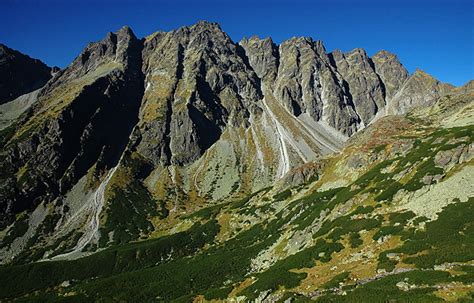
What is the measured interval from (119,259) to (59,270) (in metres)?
20.6

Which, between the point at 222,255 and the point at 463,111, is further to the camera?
A: the point at 463,111

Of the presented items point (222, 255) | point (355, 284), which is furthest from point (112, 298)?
point (355, 284)

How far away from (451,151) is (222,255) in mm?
61019

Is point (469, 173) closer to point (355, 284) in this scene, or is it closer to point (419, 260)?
point (419, 260)

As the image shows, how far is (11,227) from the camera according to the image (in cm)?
19950

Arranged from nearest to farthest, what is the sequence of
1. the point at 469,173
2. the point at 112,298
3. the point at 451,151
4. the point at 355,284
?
1. the point at 355,284
2. the point at 469,173
3. the point at 451,151
4. the point at 112,298

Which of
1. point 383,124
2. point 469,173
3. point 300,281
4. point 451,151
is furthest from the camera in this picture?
point 383,124

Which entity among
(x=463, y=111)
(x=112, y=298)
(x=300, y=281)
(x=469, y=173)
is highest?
(x=463, y=111)

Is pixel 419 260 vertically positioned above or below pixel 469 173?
below

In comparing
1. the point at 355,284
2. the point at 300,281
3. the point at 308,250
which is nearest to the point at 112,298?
the point at 308,250

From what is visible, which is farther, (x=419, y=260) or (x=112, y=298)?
(x=112, y=298)

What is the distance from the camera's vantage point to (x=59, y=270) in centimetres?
13338

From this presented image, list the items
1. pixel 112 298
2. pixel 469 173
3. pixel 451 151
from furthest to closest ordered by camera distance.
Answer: pixel 112 298, pixel 451 151, pixel 469 173

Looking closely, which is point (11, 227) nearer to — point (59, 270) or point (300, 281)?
point (59, 270)
